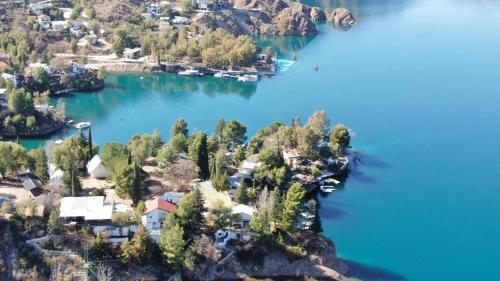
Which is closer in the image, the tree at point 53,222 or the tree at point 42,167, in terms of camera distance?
the tree at point 53,222

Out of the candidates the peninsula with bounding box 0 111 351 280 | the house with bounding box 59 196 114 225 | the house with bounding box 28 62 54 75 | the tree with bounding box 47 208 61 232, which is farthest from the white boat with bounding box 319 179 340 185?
the house with bounding box 28 62 54 75

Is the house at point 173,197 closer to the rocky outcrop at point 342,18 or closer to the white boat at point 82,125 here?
the white boat at point 82,125

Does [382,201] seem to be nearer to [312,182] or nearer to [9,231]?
[312,182]

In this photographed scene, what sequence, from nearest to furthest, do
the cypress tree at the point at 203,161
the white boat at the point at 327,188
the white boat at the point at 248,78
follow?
the cypress tree at the point at 203,161, the white boat at the point at 327,188, the white boat at the point at 248,78

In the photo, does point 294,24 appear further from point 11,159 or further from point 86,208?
point 86,208

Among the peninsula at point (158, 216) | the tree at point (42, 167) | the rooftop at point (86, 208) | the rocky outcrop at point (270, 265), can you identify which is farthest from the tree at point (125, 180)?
the rocky outcrop at point (270, 265)
